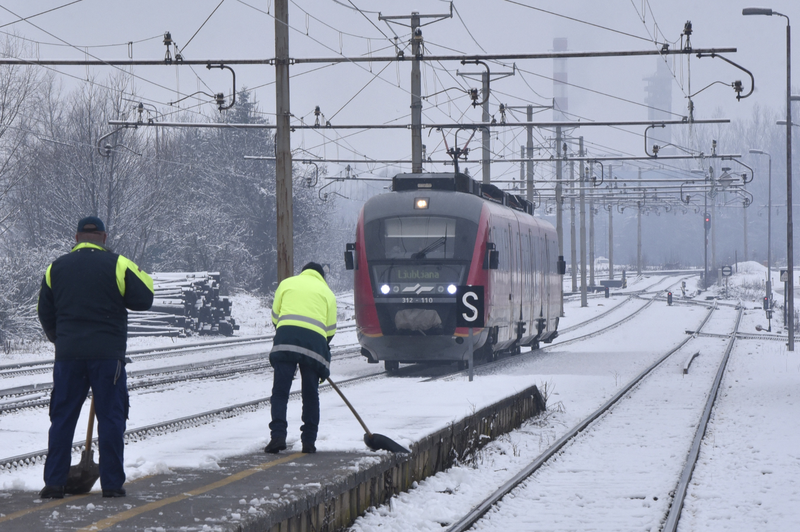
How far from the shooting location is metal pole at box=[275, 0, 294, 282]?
65.8ft

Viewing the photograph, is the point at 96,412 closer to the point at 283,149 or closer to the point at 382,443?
the point at 382,443

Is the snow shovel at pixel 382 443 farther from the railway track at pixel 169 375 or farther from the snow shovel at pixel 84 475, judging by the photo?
the railway track at pixel 169 375

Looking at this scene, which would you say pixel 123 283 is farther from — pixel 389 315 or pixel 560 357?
pixel 560 357

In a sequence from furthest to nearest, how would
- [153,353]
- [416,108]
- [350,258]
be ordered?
1. [416,108]
2. [153,353]
3. [350,258]

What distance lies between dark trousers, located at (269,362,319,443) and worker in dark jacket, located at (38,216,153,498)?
206 cm

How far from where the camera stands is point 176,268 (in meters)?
51.8

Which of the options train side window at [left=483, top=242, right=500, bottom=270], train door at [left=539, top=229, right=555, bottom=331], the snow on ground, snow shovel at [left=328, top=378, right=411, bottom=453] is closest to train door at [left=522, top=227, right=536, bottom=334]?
train door at [left=539, top=229, right=555, bottom=331]

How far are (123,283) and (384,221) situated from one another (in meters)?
13.5

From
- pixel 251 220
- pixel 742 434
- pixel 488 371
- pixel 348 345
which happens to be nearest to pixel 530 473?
pixel 742 434

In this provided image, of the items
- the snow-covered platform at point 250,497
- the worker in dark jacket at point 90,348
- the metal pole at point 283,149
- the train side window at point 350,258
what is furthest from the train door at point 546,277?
the worker in dark jacket at point 90,348

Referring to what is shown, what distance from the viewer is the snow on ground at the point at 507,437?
27.5 ft

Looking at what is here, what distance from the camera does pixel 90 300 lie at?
22.8 ft

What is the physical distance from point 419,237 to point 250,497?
13.7 m

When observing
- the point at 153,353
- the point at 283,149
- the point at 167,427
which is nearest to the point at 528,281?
the point at 283,149
